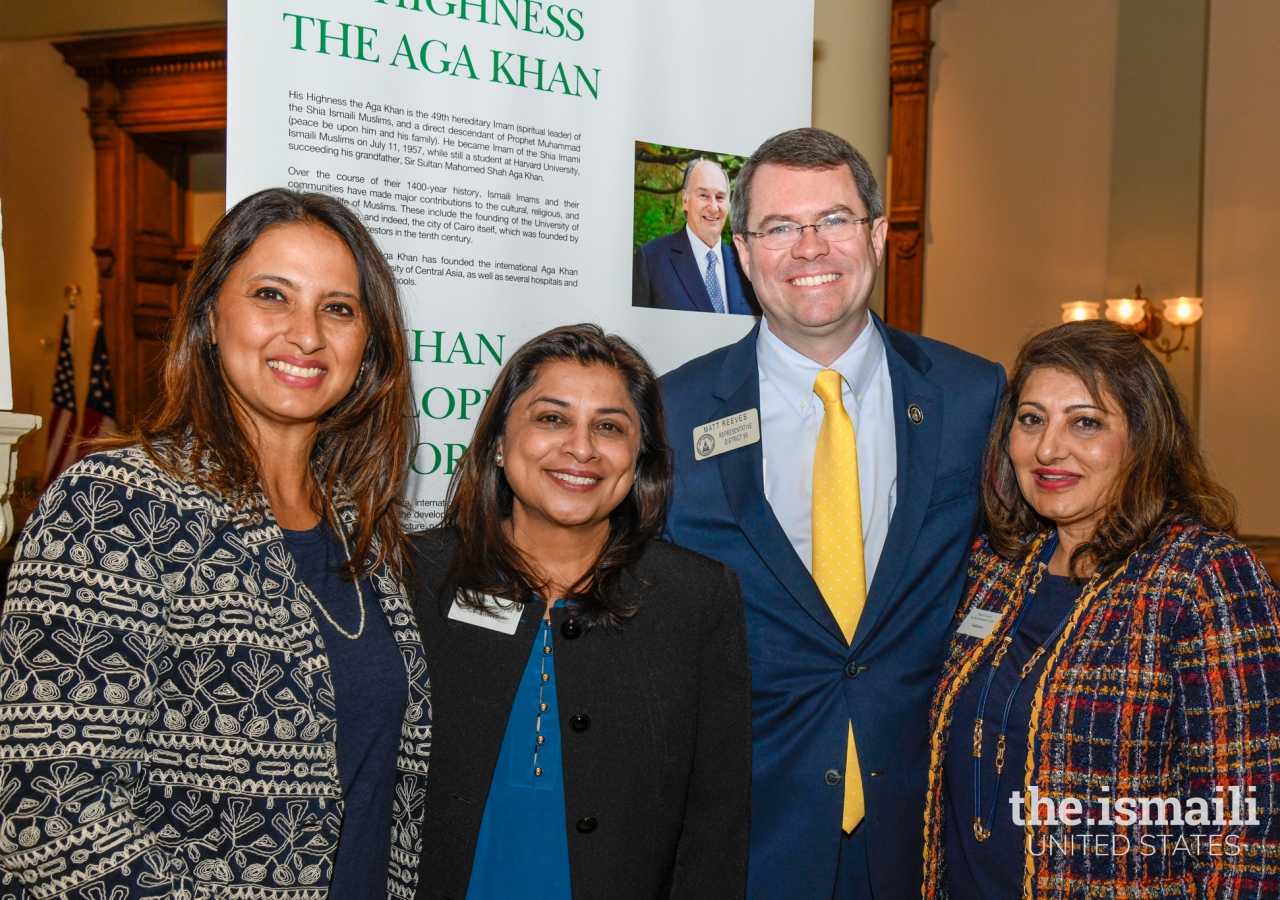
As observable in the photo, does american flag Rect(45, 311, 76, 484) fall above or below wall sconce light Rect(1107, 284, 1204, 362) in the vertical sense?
below

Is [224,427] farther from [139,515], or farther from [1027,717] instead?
[1027,717]

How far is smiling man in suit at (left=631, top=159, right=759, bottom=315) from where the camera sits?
2924 millimetres

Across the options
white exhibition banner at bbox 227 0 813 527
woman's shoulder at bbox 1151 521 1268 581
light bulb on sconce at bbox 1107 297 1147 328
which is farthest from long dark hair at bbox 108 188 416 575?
light bulb on sconce at bbox 1107 297 1147 328

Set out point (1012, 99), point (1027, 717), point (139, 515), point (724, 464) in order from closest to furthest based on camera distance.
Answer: point (139, 515), point (1027, 717), point (724, 464), point (1012, 99)

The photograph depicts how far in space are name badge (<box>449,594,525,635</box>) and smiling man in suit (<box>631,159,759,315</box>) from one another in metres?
1.15

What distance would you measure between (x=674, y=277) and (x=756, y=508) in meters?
0.90

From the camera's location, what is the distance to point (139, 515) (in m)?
1.51

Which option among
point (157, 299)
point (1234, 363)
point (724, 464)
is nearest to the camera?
point (724, 464)

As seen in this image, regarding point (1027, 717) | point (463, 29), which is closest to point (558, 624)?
point (1027, 717)

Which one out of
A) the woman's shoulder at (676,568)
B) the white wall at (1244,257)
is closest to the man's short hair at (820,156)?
the woman's shoulder at (676,568)

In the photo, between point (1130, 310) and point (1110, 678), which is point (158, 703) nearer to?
point (1110, 678)

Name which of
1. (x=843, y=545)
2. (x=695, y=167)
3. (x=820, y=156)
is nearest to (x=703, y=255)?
(x=695, y=167)

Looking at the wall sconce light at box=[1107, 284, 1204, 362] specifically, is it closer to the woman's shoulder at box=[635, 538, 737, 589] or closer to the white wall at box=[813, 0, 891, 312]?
the white wall at box=[813, 0, 891, 312]

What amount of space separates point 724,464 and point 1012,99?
9.49 meters
